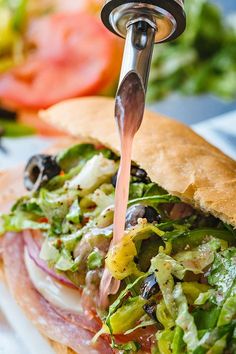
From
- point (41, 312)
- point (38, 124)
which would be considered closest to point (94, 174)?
point (41, 312)

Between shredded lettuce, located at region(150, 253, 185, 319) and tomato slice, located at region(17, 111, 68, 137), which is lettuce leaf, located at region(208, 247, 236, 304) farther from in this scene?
tomato slice, located at region(17, 111, 68, 137)

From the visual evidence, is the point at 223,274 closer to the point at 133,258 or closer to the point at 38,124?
the point at 133,258

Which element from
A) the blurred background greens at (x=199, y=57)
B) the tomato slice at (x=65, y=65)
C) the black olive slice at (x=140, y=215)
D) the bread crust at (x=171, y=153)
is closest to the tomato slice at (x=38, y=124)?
the tomato slice at (x=65, y=65)

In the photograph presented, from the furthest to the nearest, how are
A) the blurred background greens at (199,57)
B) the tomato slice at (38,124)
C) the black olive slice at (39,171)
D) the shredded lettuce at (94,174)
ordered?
the blurred background greens at (199,57) < the tomato slice at (38,124) < the black olive slice at (39,171) < the shredded lettuce at (94,174)

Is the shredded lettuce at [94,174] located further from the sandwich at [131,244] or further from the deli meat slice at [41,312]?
the deli meat slice at [41,312]

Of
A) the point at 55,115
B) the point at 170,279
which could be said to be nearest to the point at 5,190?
the point at 55,115

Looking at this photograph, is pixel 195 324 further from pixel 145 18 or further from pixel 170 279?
pixel 145 18
